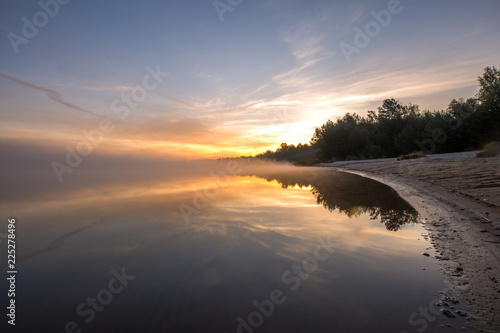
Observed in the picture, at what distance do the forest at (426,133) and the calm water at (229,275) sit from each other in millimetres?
45495

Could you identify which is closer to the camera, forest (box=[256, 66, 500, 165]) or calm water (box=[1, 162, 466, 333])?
calm water (box=[1, 162, 466, 333])

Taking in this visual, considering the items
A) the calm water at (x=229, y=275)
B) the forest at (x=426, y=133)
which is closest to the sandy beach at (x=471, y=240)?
the calm water at (x=229, y=275)

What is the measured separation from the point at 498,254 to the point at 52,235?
1051 cm

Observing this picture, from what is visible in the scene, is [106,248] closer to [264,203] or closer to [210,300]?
[210,300]

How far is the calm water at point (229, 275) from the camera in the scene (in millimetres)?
2945

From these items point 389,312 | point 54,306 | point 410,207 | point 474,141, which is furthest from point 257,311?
point 474,141

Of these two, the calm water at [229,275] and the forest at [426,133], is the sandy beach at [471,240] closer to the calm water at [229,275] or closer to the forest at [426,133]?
the calm water at [229,275]

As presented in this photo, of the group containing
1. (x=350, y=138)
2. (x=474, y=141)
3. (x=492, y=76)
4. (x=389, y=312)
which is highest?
(x=492, y=76)

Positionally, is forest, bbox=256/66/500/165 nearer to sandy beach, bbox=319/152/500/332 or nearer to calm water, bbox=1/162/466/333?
sandy beach, bbox=319/152/500/332

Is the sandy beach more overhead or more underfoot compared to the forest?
more underfoot

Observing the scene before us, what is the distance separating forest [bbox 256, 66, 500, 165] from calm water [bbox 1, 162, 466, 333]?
45.5 metres

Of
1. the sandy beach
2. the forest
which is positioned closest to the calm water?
the sandy beach

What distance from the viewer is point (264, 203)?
1049cm

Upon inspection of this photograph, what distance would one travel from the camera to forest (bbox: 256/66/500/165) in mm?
38875
